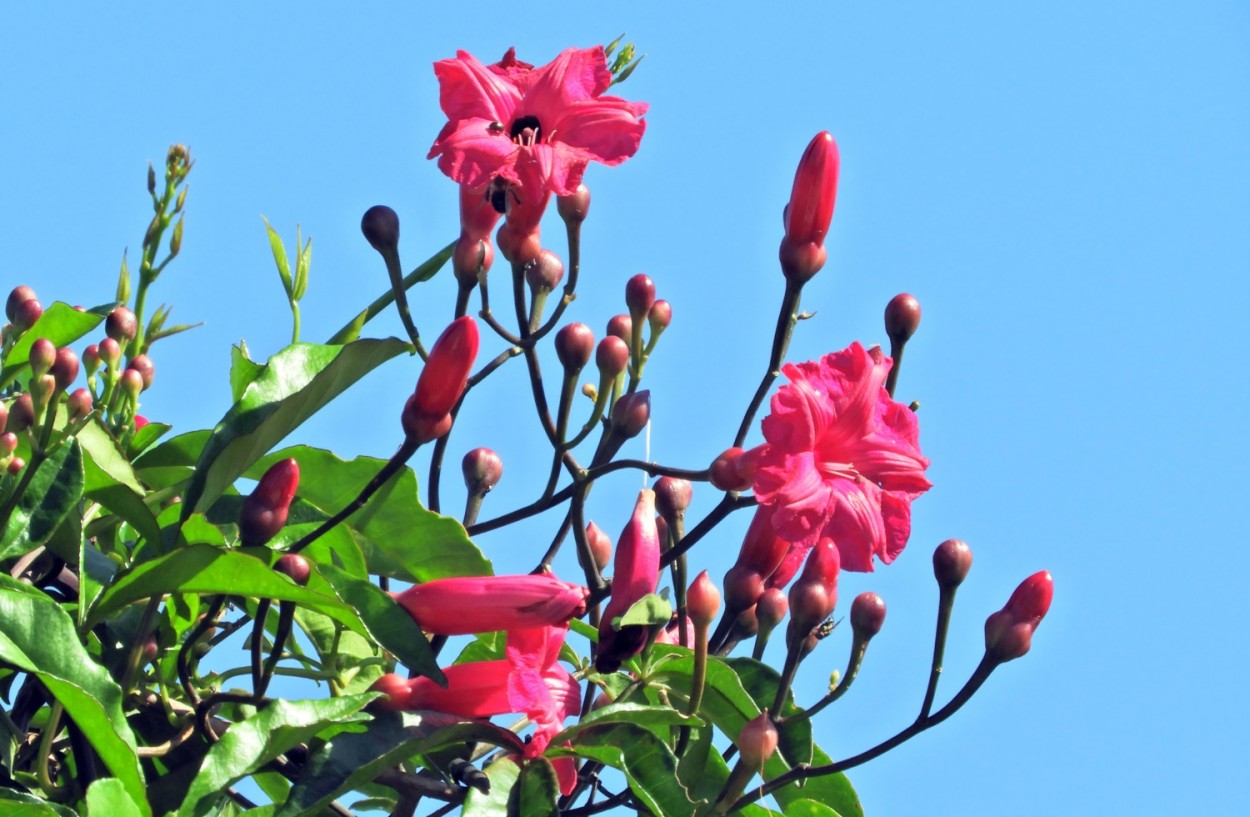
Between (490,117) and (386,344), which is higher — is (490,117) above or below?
above

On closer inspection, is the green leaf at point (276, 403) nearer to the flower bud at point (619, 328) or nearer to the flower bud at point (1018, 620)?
the flower bud at point (619, 328)

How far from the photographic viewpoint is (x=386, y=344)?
216cm

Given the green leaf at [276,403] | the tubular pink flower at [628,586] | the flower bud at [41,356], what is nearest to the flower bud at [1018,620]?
the tubular pink flower at [628,586]

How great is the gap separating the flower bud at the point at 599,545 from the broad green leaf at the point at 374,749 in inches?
19.8

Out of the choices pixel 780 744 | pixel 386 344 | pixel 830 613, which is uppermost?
pixel 386 344

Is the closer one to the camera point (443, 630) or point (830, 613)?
point (443, 630)

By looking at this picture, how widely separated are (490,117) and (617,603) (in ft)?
2.73

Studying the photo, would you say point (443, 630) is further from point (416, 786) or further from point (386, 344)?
point (386, 344)

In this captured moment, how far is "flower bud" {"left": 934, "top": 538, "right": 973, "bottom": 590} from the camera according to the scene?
2.30 meters

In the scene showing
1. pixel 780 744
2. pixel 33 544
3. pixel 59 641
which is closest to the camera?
pixel 59 641

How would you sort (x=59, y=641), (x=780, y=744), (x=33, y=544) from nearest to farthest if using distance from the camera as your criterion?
(x=59, y=641), (x=33, y=544), (x=780, y=744)

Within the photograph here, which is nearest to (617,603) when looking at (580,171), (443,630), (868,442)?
(443,630)

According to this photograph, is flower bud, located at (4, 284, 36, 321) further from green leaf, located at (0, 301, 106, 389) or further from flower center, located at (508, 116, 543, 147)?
flower center, located at (508, 116, 543, 147)

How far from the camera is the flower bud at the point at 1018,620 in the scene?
89.7 inches
